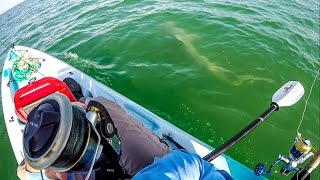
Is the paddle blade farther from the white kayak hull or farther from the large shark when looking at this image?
the large shark

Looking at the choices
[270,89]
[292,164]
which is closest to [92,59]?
[270,89]

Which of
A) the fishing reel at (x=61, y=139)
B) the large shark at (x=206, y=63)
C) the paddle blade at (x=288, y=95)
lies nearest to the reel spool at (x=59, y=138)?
the fishing reel at (x=61, y=139)

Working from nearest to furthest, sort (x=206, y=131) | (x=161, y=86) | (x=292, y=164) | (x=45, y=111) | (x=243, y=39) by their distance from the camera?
(x=45, y=111) → (x=292, y=164) → (x=206, y=131) → (x=161, y=86) → (x=243, y=39)

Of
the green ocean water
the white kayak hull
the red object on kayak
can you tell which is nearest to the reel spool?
the white kayak hull

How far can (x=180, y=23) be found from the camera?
10.3 m

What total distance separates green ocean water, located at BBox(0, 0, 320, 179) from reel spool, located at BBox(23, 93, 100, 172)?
405 cm

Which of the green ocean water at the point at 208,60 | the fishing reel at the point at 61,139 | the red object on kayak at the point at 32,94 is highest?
the fishing reel at the point at 61,139

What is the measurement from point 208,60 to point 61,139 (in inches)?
265

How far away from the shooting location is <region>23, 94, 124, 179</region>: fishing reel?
6.17ft

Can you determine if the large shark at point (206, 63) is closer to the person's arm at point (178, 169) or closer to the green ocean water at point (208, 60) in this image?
the green ocean water at point (208, 60)

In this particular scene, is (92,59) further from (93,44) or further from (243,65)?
(243,65)

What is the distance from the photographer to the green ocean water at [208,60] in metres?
6.21

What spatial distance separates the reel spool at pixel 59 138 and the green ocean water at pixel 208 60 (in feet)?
13.3

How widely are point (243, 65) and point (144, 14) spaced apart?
517 centimetres
